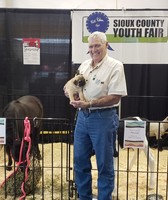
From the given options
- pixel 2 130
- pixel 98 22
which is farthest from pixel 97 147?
pixel 98 22

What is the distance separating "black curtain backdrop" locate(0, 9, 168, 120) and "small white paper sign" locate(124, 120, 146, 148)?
2.95 m

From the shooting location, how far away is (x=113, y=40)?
5.00 m

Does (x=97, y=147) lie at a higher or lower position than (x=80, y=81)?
lower

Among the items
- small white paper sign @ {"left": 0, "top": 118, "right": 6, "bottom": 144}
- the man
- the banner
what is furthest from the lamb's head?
the banner

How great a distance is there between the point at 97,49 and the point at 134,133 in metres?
0.78

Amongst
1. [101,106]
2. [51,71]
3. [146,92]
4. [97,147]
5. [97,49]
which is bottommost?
[97,147]

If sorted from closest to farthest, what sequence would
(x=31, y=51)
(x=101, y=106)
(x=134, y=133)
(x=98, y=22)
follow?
1. (x=101, y=106)
2. (x=134, y=133)
3. (x=98, y=22)
4. (x=31, y=51)

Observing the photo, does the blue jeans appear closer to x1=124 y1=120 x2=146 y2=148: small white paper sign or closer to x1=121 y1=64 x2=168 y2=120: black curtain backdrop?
x1=124 y1=120 x2=146 y2=148: small white paper sign

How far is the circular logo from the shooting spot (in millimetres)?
4941

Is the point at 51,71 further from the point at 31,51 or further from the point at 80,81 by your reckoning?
the point at 80,81

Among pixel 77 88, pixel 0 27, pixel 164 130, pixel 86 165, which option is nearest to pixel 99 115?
pixel 77 88

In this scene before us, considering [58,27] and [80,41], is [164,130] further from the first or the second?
[58,27]

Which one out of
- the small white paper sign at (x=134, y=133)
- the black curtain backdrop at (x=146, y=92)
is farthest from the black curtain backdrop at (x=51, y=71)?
the small white paper sign at (x=134, y=133)

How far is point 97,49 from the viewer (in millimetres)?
2688
